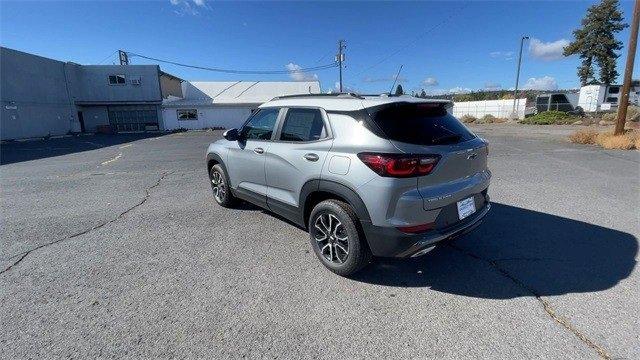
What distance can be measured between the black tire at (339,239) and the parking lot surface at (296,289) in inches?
6.2

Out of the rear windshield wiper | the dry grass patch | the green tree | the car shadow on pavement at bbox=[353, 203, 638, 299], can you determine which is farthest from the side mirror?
the green tree

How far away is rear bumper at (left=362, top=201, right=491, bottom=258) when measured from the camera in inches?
107

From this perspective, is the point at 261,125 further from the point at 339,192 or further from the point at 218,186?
the point at 339,192

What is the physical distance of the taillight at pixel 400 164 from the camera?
2633mm

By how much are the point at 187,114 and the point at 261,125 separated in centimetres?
3224

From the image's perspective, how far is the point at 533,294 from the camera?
282 centimetres

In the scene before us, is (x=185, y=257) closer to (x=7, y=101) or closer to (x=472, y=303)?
(x=472, y=303)

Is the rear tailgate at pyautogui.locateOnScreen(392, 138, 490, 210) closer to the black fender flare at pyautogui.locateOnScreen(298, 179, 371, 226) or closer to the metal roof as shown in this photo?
the black fender flare at pyautogui.locateOnScreen(298, 179, 371, 226)

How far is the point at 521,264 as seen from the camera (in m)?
3.34

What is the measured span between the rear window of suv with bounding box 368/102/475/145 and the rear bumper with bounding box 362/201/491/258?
0.78 m

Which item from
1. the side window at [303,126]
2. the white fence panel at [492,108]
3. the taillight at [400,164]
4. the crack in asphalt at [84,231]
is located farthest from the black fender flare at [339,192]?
the white fence panel at [492,108]

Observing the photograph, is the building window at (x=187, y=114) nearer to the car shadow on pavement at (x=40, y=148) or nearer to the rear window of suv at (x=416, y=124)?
the car shadow on pavement at (x=40, y=148)

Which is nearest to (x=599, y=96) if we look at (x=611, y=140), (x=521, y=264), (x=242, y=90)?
(x=611, y=140)

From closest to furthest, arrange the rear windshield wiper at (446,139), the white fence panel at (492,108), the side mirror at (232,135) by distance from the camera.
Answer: the rear windshield wiper at (446,139)
the side mirror at (232,135)
the white fence panel at (492,108)
